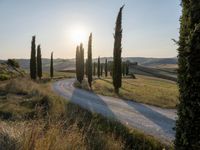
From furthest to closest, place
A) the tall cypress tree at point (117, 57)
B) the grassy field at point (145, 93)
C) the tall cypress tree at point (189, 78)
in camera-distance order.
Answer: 1. the tall cypress tree at point (117, 57)
2. the grassy field at point (145, 93)
3. the tall cypress tree at point (189, 78)

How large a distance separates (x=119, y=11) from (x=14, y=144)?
33996mm

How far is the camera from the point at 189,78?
638cm

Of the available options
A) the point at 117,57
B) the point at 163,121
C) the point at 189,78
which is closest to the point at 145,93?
the point at 117,57

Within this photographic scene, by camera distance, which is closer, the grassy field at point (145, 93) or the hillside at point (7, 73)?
the grassy field at point (145, 93)

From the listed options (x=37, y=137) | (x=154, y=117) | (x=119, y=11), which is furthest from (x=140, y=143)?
A: (x=119, y=11)

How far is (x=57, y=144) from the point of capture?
7.01 meters

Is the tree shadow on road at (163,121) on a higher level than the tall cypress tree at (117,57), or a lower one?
lower

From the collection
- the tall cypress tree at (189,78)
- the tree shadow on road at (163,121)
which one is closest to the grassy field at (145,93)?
the tree shadow on road at (163,121)

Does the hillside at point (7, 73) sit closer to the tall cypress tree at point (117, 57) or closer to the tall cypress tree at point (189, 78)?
the tall cypress tree at point (117, 57)

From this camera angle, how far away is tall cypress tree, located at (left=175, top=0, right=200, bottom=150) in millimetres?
6258

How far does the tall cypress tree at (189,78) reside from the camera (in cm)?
626

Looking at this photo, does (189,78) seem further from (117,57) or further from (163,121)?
(117,57)

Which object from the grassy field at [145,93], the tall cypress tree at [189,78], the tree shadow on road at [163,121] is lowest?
the grassy field at [145,93]

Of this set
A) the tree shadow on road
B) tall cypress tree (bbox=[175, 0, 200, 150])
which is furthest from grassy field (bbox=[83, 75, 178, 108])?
tall cypress tree (bbox=[175, 0, 200, 150])
